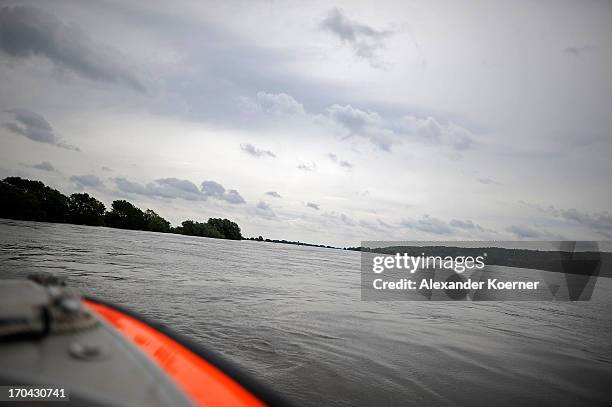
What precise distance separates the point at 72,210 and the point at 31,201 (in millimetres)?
16957

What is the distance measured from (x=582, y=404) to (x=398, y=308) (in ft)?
26.1

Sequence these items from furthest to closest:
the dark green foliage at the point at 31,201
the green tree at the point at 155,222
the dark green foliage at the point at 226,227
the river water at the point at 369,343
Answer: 1. the dark green foliage at the point at 226,227
2. the green tree at the point at 155,222
3. the dark green foliage at the point at 31,201
4. the river water at the point at 369,343

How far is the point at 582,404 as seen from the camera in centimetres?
569

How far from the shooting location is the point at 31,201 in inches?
2527

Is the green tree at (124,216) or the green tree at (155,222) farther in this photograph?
the green tree at (155,222)

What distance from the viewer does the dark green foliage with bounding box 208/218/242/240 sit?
13302cm

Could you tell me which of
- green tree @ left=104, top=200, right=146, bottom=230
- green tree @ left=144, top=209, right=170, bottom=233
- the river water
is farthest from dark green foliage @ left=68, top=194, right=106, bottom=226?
the river water

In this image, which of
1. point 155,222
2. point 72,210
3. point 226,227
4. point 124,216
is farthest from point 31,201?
point 226,227

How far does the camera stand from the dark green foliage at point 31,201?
61.7 meters

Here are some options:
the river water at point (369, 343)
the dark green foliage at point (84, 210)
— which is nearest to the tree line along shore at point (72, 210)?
the dark green foliage at point (84, 210)

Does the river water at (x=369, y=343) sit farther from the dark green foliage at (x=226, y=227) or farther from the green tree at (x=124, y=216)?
the dark green foliage at (x=226, y=227)

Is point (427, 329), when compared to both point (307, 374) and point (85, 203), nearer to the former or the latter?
point (307, 374)

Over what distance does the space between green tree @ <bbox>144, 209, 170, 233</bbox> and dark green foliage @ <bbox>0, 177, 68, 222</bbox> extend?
26157 mm

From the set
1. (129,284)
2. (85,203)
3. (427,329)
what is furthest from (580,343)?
(85,203)
